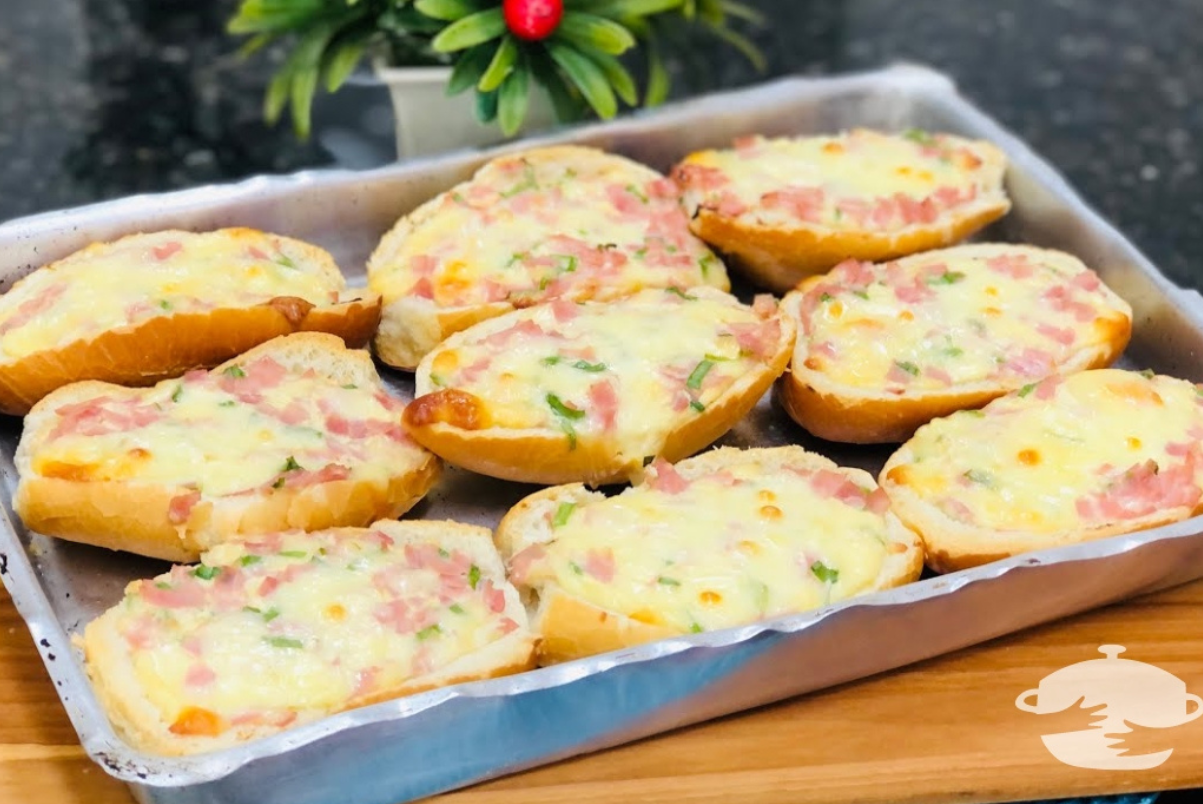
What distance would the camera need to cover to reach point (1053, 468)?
2438mm

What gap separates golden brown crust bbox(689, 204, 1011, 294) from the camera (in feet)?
9.87

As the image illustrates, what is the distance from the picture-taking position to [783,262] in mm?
3078

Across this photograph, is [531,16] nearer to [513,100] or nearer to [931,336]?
[513,100]

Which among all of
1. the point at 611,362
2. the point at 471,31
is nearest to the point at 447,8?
the point at 471,31

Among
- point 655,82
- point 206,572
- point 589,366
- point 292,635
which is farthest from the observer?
point 655,82

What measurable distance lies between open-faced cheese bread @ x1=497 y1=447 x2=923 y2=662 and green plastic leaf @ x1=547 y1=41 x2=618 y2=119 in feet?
3.54

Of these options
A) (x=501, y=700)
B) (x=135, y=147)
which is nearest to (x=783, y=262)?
(x=501, y=700)

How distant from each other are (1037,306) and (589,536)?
1160 millimetres

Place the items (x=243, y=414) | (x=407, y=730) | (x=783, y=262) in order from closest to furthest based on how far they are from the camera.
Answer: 1. (x=407, y=730)
2. (x=243, y=414)
3. (x=783, y=262)

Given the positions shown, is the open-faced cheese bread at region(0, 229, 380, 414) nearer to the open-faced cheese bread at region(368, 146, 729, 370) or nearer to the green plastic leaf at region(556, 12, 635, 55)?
the open-faced cheese bread at region(368, 146, 729, 370)

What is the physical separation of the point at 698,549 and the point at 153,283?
1.23 metres

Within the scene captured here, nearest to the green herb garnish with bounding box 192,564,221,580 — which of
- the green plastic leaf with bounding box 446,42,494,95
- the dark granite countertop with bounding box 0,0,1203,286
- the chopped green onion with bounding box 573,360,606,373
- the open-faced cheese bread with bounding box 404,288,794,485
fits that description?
the open-faced cheese bread with bounding box 404,288,794,485

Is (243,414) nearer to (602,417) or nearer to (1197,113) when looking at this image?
(602,417)

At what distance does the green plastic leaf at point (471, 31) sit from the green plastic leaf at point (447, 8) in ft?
0.06
